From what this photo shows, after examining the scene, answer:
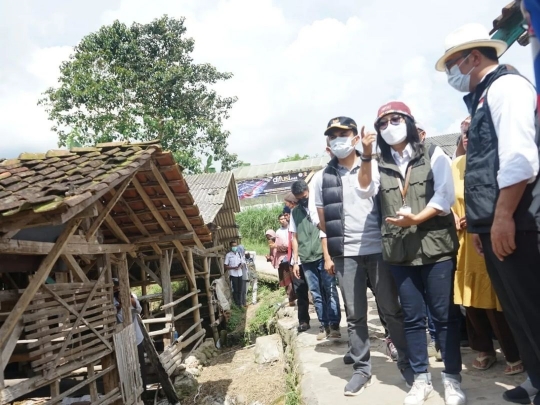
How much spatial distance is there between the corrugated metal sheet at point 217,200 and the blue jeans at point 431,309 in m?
9.20

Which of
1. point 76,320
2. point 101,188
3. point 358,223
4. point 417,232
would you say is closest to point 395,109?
point 417,232

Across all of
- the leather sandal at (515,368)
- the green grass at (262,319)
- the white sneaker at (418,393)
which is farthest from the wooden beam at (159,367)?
the leather sandal at (515,368)

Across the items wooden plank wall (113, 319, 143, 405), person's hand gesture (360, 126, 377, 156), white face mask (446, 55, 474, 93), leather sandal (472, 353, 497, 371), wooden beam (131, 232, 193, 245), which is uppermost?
white face mask (446, 55, 474, 93)

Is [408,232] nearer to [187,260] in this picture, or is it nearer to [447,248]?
[447,248]

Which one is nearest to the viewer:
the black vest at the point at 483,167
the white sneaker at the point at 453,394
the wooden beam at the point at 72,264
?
the black vest at the point at 483,167

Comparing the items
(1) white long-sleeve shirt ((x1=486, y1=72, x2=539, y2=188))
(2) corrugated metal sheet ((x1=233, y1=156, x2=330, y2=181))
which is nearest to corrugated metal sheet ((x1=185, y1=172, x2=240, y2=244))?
(1) white long-sleeve shirt ((x1=486, y1=72, x2=539, y2=188))

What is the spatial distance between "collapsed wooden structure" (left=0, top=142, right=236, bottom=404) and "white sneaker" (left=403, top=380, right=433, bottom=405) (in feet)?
8.90

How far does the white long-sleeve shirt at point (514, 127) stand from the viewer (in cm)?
214

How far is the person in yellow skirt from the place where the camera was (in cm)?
338

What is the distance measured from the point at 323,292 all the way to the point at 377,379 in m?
2.11

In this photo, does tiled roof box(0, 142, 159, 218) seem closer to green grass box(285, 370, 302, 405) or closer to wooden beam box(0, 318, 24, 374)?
wooden beam box(0, 318, 24, 374)

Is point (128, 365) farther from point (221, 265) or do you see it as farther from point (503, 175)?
point (221, 265)

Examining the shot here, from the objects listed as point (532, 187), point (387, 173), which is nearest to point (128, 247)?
point (387, 173)

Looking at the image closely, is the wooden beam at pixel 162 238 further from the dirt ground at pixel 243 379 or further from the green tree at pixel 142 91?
the green tree at pixel 142 91
